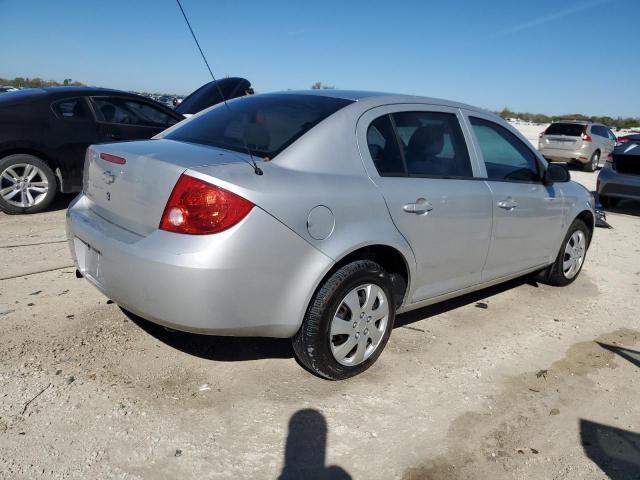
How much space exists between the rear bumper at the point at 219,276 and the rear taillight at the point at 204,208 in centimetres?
4

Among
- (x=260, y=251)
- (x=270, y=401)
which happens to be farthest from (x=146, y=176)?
(x=270, y=401)

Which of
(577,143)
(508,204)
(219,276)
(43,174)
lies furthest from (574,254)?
(577,143)

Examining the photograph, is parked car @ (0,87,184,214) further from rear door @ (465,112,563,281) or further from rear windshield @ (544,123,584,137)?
rear windshield @ (544,123,584,137)

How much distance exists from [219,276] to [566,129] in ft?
56.0

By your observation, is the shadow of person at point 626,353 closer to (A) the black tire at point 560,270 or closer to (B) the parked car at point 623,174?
(A) the black tire at point 560,270

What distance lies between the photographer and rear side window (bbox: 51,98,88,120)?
6551mm

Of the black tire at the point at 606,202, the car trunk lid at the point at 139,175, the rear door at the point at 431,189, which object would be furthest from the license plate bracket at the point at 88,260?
the black tire at the point at 606,202

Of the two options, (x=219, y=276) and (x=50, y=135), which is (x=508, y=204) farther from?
(x=50, y=135)

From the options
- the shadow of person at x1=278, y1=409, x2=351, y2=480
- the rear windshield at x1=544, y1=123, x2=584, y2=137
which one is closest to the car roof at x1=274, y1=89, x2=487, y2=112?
the shadow of person at x1=278, y1=409, x2=351, y2=480

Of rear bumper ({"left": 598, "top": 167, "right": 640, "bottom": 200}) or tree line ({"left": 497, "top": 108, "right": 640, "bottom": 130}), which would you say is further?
tree line ({"left": 497, "top": 108, "right": 640, "bottom": 130})

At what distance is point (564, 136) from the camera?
663 inches

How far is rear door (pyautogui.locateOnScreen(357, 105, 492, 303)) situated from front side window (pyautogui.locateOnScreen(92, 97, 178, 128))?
189 inches

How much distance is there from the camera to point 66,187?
21.5 ft

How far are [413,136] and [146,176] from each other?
168 centimetres
